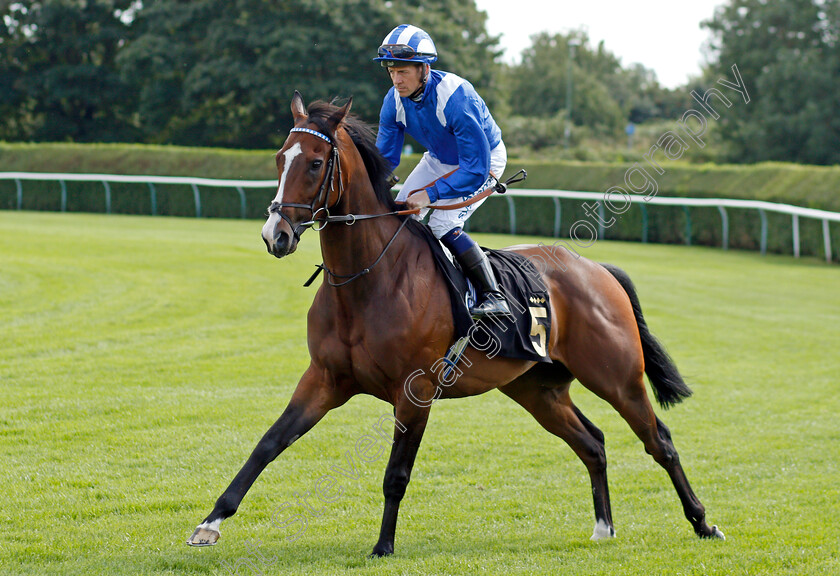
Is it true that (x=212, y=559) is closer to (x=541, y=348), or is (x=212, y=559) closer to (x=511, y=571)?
(x=511, y=571)

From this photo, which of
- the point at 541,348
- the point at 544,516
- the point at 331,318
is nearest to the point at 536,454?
the point at 544,516

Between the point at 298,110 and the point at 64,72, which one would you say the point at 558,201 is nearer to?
the point at 298,110

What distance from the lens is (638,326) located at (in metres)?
4.95

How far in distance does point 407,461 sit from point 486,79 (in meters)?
31.7

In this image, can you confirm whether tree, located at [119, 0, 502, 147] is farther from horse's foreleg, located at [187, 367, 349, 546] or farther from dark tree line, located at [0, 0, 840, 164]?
horse's foreleg, located at [187, 367, 349, 546]

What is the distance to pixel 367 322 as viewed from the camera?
12.5 feet

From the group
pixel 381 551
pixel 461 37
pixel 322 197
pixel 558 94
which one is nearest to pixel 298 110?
pixel 322 197

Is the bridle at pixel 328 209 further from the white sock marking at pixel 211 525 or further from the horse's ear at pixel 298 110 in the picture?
the white sock marking at pixel 211 525

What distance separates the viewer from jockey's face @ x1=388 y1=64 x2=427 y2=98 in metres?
3.96

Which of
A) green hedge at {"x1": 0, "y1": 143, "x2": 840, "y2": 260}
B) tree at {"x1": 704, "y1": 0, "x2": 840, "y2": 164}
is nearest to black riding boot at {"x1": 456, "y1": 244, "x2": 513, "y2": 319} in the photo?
green hedge at {"x1": 0, "y1": 143, "x2": 840, "y2": 260}

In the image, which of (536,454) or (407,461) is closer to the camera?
(407,461)

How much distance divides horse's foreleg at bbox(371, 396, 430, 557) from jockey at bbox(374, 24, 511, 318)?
0.57 m

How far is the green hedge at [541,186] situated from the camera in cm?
1852

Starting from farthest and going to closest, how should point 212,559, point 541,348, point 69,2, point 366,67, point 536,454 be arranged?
1. point 69,2
2. point 366,67
3. point 536,454
4. point 541,348
5. point 212,559
